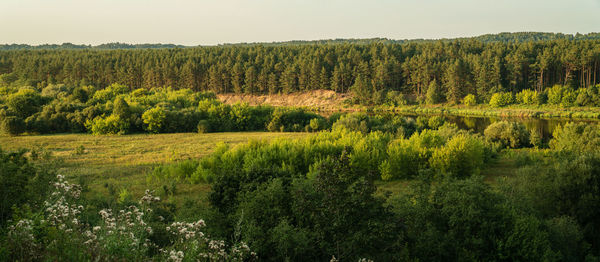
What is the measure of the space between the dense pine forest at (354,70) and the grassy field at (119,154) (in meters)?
51.4

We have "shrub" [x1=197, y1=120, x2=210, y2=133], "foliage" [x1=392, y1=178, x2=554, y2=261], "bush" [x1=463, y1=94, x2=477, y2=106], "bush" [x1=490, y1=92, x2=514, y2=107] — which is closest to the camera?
"foliage" [x1=392, y1=178, x2=554, y2=261]


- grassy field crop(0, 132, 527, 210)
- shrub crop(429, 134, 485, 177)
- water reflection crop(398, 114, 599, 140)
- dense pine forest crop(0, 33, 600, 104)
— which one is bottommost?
water reflection crop(398, 114, 599, 140)

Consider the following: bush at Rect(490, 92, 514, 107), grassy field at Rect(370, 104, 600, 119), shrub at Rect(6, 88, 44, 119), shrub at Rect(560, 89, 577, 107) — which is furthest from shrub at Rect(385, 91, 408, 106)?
shrub at Rect(6, 88, 44, 119)

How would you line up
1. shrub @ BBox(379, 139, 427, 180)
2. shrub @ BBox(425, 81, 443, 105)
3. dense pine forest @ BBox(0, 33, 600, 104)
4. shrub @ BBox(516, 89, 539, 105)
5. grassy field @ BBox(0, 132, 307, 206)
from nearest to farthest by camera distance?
grassy field @ BBox(0, 132, 307, 206)
shrub @ BBox(379, 139, 427, 180)
shrub @ BBox(516, 89, 539, 105)
shrub @ BBox(425, 81, 443, 105)
dense pine forest @ BBox(0, 33, 600, 104)

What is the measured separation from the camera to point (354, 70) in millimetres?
90625

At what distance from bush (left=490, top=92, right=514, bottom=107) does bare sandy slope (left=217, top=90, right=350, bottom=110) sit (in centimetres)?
2895

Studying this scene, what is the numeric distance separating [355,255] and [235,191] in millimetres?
6085

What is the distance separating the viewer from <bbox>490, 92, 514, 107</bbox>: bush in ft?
242

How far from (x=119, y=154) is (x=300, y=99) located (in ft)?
204

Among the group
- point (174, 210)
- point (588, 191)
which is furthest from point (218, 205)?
point (588, 191)

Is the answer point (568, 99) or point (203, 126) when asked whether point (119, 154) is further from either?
point (568, 99)

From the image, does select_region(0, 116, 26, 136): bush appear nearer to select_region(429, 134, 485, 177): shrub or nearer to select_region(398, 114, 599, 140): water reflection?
select_region(429, 134, 485, 177): shrub

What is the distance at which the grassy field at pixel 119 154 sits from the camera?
20.0m

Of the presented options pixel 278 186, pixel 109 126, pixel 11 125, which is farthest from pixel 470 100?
pixel 278 186
